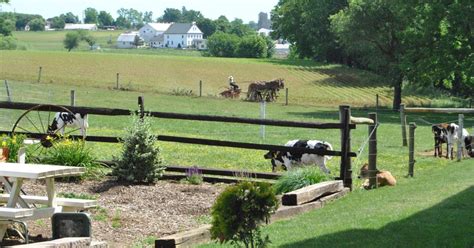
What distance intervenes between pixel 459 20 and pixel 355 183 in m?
31.7

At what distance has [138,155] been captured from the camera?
15.9 m

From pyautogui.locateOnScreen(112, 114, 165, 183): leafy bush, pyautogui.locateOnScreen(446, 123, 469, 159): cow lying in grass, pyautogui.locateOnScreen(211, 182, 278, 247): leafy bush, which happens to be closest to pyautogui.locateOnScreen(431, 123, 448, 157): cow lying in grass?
pyautogui.locateOnScreen(446, 123, 469, 159): cow lying in grass

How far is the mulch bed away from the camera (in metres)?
12.0

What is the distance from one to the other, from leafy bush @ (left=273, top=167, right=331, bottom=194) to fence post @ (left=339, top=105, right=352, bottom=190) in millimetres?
623

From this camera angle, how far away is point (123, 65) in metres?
81.5

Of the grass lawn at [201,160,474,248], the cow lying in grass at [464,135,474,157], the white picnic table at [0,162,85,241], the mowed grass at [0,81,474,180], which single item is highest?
the white picnic table at [0,162,85,241]

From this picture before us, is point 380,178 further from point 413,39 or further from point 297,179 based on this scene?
point 413,39

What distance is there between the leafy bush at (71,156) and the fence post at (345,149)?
4.42 meters

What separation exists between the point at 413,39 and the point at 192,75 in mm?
28142

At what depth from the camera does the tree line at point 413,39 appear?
4819 cm

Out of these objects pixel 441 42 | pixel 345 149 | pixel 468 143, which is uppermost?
pixel 441 42

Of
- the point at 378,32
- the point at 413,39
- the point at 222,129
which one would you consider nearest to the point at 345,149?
the point at 222,129

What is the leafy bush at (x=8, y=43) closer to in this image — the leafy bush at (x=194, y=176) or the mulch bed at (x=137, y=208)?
the leafy bush at (x=194, y=176)

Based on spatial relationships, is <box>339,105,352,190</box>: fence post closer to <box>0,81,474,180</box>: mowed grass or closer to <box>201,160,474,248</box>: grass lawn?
<box>201,160,474,248</box>: grass lawn
